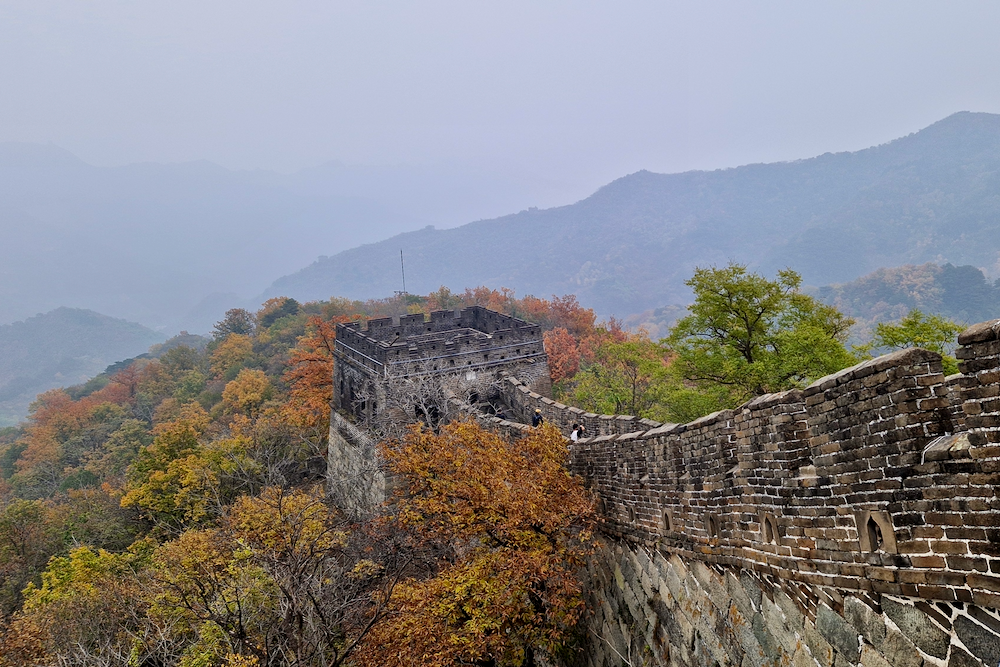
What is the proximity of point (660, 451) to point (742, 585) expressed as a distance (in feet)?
6.33

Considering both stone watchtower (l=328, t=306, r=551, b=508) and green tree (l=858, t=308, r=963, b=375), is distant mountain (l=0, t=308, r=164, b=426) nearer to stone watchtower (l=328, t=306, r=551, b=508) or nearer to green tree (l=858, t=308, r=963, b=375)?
stone watchtower (l=328, t=306, r=551, b=508)

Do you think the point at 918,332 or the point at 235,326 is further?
the point at 235,326

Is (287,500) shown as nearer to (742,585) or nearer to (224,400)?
(742,585)

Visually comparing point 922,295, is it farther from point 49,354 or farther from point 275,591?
point 49,354

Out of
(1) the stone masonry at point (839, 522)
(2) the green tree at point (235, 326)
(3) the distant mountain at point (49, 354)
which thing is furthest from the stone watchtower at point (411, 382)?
(3) the distant mountain at point (49, 354)

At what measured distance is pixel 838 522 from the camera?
4285 millimetres

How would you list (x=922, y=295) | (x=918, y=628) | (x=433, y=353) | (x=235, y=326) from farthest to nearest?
1. (x=922, y=295)
2. (x=235, y=326)
3. (x=433, y=353)
4. (x=918, y=628)

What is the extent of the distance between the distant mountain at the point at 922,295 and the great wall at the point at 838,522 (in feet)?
269

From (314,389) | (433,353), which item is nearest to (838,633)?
(433,353)

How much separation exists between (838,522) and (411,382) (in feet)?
58.6

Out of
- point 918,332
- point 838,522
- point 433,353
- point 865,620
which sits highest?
point 433,353

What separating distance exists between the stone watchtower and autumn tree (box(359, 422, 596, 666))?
9.38 m

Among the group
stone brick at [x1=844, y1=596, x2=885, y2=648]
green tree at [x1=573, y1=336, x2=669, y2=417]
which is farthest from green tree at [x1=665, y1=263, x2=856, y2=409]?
stone brick at [x1=844, y1=596, x2=885, y2=648]

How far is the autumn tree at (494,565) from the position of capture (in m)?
8.56
